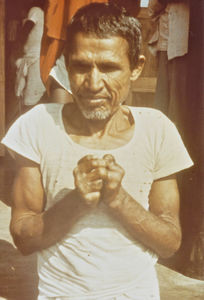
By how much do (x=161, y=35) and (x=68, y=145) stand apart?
1.18 metres

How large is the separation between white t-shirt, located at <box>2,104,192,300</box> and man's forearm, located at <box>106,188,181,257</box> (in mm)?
30

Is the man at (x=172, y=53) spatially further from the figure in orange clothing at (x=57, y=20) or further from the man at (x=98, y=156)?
the man at (x=98, y=156)

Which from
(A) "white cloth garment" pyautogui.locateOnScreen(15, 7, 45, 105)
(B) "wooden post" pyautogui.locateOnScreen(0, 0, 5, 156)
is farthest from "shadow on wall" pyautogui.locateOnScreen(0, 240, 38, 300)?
(B) "wooden post" pyautogui.locateOnScreen(0, 0, 5, 156)

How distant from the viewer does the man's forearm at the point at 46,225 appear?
1.15 metres

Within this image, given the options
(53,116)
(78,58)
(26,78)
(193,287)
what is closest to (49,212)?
(53,116)

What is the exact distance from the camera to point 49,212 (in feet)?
3.87

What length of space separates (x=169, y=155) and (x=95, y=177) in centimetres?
29

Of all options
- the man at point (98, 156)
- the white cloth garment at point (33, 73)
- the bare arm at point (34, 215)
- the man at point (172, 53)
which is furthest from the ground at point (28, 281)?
→ the bare arm at point (34, 215)

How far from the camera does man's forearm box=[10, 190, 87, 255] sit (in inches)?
45.1

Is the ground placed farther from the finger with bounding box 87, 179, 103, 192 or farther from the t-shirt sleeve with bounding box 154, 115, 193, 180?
the finger with bounding box 87, 179, 103, 192

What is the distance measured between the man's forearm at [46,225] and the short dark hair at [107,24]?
370 mm

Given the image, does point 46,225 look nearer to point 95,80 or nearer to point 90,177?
point 90,177

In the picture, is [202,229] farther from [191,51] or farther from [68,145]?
[68,145]

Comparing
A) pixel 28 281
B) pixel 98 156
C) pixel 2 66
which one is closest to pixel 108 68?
pixel 98 156
